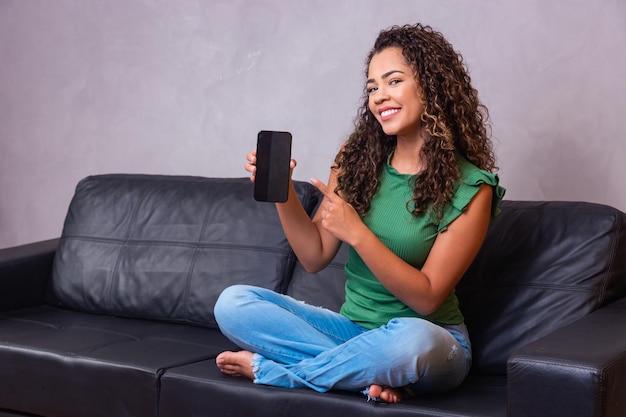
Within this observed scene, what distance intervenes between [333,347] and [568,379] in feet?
2.07

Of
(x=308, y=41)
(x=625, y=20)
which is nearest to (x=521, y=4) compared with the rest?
(x=625, y=20)

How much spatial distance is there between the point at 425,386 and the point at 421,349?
0.10m

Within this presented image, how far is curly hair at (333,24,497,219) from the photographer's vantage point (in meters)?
2.14

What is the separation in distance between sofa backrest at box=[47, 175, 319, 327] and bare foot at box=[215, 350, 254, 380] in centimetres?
56

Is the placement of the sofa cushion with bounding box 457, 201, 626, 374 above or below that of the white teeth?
below

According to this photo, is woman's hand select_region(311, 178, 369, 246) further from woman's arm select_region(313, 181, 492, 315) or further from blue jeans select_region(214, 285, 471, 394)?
blue jeans select_region(214, 285, 471, 394)

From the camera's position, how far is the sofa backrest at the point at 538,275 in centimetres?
221

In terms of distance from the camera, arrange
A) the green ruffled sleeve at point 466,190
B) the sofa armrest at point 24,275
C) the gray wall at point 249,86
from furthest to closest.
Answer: the sofa armrest at point 24,275, the gray wall at point 249,86, the green ruffled sleeve at point 466,190

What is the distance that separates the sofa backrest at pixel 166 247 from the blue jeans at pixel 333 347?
0.52m

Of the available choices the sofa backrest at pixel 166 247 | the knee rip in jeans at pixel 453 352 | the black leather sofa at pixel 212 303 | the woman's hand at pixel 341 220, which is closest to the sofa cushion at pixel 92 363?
the black leather sofa at pixel 212 303

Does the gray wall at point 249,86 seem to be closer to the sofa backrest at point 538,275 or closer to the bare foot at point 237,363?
the sofa backrest at point 538,275

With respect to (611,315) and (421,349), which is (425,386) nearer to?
(421,349)

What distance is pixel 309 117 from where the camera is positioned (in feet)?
10.4

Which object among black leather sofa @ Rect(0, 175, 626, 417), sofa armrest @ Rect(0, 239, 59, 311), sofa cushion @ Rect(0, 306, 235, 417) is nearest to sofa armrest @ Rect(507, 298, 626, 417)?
black leather sofa @ Rect(0, 175, 626, 417)
